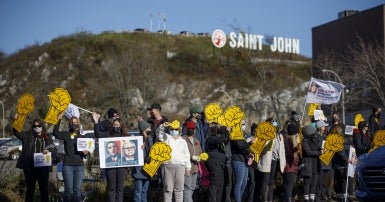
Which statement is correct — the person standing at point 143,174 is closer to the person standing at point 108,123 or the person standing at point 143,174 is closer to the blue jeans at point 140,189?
the blue jeans at point 140,189

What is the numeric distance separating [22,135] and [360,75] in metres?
42.6

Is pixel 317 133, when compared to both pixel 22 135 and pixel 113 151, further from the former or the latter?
pixel 22 135

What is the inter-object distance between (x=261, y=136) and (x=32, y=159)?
451 centimetres

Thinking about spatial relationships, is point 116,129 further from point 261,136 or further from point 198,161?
point 261,136

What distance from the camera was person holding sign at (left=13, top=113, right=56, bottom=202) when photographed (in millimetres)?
11719

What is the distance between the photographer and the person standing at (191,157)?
11820mm

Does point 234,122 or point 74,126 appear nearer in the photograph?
point 74,126

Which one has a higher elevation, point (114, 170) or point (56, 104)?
point (56, 104)

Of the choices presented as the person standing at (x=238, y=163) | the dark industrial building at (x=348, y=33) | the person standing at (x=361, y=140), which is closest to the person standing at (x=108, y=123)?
the person standing at (x=238, y=163)

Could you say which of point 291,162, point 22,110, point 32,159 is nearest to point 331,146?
point 291,162

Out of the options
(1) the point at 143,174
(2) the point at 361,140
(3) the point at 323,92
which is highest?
(3) the point at 323,92

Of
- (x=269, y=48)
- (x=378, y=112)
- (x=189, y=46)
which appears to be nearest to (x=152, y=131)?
(x=378, y=112)

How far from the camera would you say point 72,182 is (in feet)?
38.1

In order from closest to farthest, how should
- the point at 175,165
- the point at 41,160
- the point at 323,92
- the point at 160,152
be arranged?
the point at 160,152
the point at 175,165
the point at 41,160
the point at 323,92
